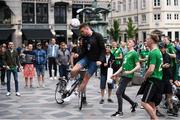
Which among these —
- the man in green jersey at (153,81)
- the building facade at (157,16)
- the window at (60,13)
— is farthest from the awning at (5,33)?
the building facade at (157,16)

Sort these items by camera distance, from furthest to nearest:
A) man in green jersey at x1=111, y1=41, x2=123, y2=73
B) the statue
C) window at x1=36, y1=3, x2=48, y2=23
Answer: window at x1=36, y1=3, x2=48, y2=23, the statue, man in green jersey at x1=111, y1=41, x2=123, y2=73

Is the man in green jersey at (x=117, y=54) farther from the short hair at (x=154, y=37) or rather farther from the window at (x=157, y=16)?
the window at (x=157, y=16)

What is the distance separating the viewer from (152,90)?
912 centimetres

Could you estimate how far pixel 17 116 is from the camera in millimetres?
11469

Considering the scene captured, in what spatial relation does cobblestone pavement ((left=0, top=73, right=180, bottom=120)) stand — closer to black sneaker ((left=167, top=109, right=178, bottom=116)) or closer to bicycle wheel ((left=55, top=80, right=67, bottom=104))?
bicycle wheel ((left=55, top=80, right=67, bottom=104))

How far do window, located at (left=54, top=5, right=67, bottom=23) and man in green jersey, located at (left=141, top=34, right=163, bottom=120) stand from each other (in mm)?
36757

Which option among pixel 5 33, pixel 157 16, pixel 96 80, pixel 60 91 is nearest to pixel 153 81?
pixel 60 91

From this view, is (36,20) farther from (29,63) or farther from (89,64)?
(89,64)

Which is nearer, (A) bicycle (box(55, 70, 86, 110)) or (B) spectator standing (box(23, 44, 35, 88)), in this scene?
(A) bicycle (box(55, 70, 86, 110))

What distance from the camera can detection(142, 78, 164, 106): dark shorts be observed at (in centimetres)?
912

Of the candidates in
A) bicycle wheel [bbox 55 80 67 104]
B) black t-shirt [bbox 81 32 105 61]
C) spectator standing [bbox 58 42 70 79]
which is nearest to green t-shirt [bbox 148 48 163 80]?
black t-shirt [bbox 81 32 105 61]

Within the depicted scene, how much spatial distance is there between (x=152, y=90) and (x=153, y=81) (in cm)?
20

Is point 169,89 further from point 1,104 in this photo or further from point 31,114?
point 1,104

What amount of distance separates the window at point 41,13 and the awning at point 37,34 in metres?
1.22
